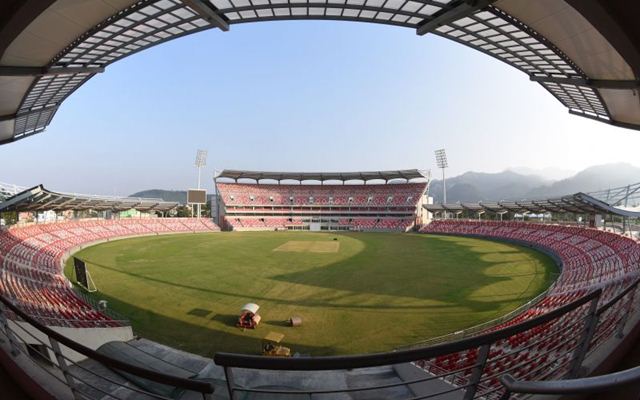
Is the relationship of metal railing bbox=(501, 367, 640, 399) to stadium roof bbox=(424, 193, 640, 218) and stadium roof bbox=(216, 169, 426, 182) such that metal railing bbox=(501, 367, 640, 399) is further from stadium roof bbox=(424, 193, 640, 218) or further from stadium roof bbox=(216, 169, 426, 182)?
stadium roof bbox=(216, 169, 426, 182)

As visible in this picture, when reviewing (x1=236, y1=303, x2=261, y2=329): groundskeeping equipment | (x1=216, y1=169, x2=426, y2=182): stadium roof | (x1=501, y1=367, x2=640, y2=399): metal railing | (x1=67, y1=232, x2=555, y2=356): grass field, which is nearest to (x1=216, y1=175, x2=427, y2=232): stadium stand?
(x1=216, y1=169, x2=426, y2=182): stadium roof

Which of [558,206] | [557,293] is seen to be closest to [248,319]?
[557,293]

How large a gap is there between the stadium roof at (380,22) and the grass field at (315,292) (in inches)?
441

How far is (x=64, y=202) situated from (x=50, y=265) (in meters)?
17.1

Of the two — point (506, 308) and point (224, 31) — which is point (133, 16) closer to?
point (224, 31)

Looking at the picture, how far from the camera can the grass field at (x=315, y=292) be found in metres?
12.9

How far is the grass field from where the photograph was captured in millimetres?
12875

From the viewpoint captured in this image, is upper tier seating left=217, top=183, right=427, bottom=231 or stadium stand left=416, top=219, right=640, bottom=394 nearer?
stadium stand left=416, top=219, right=640, bottom=394

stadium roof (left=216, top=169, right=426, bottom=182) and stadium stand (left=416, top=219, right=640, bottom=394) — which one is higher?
stadium roof (left=216, top=169, right=426, bottom=182)

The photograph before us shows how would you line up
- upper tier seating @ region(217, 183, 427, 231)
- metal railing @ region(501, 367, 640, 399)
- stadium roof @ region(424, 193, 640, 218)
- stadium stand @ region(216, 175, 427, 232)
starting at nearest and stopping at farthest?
1. metal railing @ region(501, 367, 640, 399)
2. stadium roof @ region(424, 193, 640, 218)
3. stadium stand @ region(216, 175, 427, 232)
4. upper tier seating @ region(217, 183, 427, 231)

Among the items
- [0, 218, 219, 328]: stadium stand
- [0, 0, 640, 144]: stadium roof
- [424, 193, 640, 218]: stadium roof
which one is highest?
[0, 0, 640, 144]: stadium roof

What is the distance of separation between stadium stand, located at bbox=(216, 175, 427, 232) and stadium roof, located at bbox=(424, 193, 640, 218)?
979 cm

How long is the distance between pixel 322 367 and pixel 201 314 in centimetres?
1502

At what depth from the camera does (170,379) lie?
1965mm
